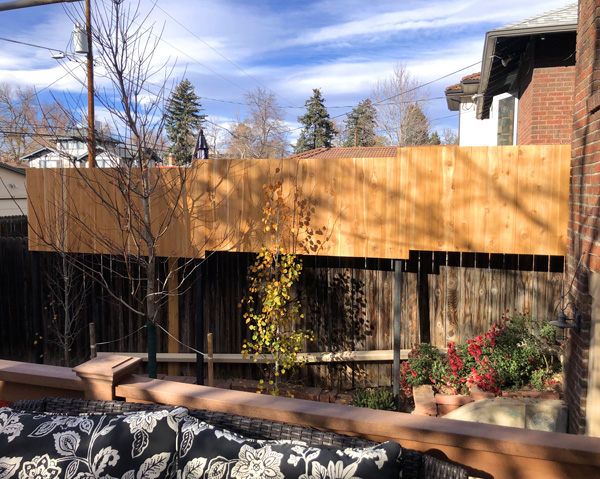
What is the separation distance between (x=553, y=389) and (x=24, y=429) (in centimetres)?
432

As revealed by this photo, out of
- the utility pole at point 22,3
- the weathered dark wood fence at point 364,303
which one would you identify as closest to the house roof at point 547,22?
the weathered dark wood fence at point 364,303

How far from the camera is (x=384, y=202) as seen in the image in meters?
5.23

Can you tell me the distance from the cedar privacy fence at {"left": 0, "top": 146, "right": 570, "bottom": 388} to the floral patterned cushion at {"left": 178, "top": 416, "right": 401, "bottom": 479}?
3484mm

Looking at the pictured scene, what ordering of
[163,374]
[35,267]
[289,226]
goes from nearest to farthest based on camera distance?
[289,226]
[163,374]
[35,267]

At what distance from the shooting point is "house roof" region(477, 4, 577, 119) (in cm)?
670

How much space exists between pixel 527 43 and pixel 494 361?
5769 millimetres

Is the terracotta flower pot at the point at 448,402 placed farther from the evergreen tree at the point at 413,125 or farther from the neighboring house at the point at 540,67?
the evergreen tree at the point at 413,125

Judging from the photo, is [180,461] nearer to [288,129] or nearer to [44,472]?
[44,472]

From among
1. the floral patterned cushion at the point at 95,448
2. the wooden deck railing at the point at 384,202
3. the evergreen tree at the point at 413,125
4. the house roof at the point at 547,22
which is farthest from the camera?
the evergreen tree at the point at 413,125

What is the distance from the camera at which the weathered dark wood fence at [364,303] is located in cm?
535

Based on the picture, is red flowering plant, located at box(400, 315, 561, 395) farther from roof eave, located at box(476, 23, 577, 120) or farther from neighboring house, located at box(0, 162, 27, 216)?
neighboring house, located at box(0, 162, 27, 216)

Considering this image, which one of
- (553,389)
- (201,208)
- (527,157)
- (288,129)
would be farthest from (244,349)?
(288,129)

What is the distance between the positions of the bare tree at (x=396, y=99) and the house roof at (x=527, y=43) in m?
28.1

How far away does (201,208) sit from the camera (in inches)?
231
